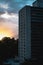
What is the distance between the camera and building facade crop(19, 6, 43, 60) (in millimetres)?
64750

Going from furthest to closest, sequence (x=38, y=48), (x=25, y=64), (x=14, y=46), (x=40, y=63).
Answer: (x=14, y=46), (x=38, y=48), (x=40, y=63), (x=25, y=64)

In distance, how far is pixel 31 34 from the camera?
6569 centimetres

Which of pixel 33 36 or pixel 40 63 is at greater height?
pixel 33 36

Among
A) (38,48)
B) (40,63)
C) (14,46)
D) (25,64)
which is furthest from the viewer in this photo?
(14,46)

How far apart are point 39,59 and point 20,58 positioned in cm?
539

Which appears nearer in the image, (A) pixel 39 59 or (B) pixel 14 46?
(A) pixel 39 59

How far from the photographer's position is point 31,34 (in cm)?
6569

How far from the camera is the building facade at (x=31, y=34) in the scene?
64750 mm

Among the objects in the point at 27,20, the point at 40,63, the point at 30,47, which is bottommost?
the point at 40,63

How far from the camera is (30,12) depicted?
65688mm

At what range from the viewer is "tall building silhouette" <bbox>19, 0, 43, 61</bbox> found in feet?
212

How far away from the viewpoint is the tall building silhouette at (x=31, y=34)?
6469cm

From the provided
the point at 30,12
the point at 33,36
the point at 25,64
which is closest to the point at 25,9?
the point at 30,12

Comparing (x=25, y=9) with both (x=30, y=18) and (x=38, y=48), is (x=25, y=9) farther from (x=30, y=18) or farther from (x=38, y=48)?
(x=38, y=48)
